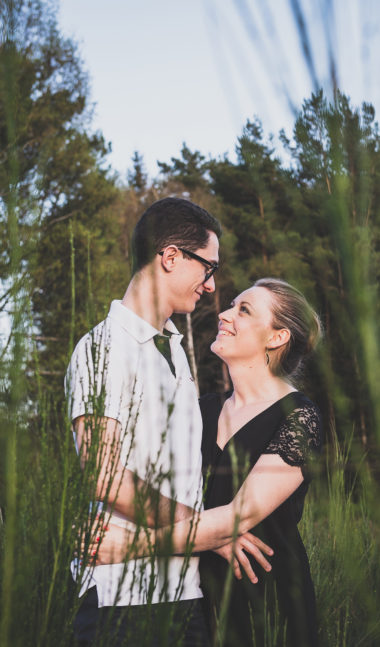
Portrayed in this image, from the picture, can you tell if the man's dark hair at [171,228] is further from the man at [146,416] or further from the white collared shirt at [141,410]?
the white collared shirt at [141,410]

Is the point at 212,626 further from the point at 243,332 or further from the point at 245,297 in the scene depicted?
the point at 245,297

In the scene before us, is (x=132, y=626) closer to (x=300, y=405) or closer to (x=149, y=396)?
(x=149, y=396)

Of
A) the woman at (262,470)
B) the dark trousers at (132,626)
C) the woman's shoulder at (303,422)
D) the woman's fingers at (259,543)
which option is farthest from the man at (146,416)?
the woman's shoulder at (303,422)

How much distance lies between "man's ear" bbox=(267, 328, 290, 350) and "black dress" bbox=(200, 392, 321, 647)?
404 millimetres

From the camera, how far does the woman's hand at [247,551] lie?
184 cm

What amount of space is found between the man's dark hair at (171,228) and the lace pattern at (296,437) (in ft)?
2.59

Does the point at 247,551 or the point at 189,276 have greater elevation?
the point at 189,276

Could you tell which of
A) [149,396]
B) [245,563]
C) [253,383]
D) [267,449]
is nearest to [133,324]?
[149,396]

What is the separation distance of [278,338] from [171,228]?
732mm

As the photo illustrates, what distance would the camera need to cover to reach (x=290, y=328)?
2.60 meters

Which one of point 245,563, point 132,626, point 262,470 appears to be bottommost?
point 132,626

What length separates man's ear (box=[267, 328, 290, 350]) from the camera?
2.58 metres

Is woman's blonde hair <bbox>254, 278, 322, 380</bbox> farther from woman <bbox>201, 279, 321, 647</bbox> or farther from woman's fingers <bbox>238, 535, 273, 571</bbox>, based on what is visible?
woman's fingers <bbox>238, 535, 273, 571</bbox>

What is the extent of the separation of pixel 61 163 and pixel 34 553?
13300mm
